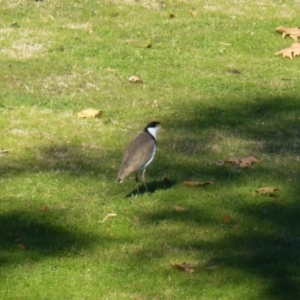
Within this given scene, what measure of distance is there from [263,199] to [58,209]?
202cm

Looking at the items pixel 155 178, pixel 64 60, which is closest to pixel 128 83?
pixel 64 60

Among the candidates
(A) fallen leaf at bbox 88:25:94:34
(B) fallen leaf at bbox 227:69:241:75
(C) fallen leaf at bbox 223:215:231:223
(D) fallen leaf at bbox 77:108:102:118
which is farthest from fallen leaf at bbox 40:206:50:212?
(A) fallen leaf at bbox 88:25:94:34

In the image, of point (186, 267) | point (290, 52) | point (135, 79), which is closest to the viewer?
point (186, 267)

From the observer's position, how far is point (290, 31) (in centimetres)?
1391

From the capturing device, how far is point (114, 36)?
13875 mm

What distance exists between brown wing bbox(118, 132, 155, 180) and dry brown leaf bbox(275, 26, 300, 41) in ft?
16.5

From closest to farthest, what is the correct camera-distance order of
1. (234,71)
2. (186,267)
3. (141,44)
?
1. (186,267)
2. (234,71)
3. (141,44)

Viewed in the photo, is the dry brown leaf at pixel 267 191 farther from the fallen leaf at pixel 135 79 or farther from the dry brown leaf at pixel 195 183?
the fallen leaf at pixel 135 79

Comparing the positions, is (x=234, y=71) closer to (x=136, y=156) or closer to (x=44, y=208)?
(x=136, y=156)

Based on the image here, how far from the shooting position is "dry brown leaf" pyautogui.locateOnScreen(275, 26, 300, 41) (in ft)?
45.3

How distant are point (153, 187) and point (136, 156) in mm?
522

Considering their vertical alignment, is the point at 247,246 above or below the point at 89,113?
above

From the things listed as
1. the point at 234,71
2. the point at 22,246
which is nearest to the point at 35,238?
the point at 22,246

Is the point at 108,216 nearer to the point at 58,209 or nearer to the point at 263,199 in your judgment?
the point at 58,209
